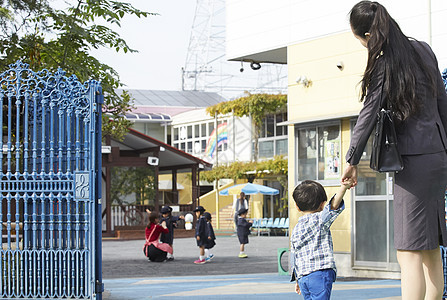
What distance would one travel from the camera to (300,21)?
1372cm

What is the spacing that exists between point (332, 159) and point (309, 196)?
8054 millimetres

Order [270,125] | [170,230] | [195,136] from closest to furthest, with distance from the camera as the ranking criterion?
[170,230] < [270,125] < [195,136]

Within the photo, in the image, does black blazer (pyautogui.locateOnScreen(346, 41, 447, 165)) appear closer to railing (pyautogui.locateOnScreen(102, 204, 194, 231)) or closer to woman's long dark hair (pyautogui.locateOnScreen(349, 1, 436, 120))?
woman's long dark hair (pyautogui.locateOnScreen(349, 1, 436, 120))

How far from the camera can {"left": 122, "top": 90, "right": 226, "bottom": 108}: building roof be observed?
6432cm

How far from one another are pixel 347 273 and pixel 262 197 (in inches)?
1306

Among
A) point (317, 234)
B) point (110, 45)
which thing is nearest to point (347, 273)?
point (110, 45)

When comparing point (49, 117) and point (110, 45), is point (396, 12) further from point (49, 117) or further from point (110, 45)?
point (49, 117)

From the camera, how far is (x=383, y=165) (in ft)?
14.4

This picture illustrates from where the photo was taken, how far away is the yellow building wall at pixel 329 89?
42.0 ft

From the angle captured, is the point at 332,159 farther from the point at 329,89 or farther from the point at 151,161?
the point at 151,161

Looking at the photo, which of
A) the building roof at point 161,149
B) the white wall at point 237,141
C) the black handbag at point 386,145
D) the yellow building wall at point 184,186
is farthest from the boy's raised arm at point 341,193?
the yellow building wall at point 184,186

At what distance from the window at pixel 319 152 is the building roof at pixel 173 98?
163 ft

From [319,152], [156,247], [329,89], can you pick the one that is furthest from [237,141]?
[329,89]

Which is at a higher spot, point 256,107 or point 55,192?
point 256,107
